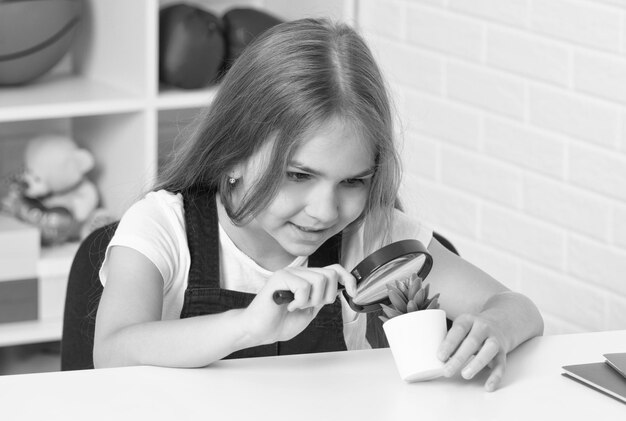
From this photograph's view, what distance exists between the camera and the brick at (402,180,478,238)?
241 centimetres

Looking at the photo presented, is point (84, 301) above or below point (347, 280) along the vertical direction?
below

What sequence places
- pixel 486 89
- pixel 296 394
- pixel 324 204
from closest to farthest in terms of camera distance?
pixel 296 394 → pixel 324 204 → pixel 486 89

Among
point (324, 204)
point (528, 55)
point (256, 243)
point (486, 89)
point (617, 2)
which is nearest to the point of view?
point (324, 204)

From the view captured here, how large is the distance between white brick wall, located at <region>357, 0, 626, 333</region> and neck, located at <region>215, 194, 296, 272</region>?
0.67 m

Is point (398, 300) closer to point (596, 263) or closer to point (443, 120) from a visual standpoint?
point (596, 263)

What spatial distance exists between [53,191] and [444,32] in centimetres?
91

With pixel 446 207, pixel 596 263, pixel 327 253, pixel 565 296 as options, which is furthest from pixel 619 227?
pixel 327 253

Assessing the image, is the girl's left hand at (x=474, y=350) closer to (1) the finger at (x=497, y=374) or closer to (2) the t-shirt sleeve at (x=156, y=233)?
(1) the finger at (x=497, y=374)

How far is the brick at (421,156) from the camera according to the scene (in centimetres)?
249

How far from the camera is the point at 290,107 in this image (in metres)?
1.39

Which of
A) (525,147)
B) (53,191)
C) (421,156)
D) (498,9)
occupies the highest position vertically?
(498,9)

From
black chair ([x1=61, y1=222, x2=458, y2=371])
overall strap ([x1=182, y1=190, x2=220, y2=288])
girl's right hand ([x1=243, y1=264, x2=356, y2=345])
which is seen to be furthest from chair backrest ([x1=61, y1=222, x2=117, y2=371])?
girl's right hand ([x1=243, y1=264, x2=356, y2=345])

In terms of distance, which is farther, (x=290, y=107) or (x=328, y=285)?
(x=290, y=107)

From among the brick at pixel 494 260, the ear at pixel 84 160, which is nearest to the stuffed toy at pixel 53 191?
the ear at pixel 84 160
